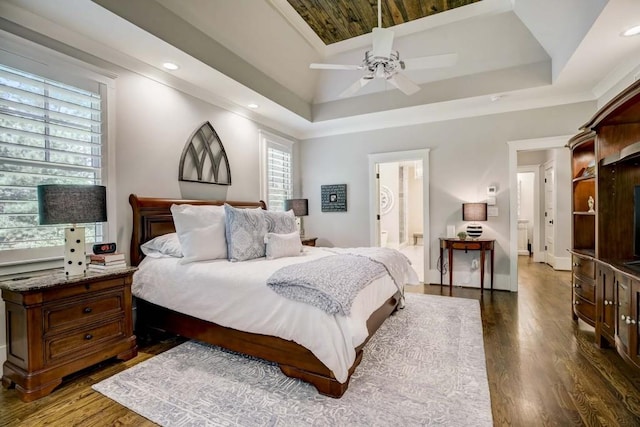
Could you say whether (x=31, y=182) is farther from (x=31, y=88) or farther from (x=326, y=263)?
(x=326, y=263)

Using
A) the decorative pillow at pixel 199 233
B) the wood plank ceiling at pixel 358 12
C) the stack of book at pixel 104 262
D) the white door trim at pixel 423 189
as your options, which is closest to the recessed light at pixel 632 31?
the wood plank ceiling at pixel 358 12

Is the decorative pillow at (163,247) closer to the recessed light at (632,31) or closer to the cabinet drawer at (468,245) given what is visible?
the cabinet drawer at (468,245)

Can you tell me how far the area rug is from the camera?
1.75 m

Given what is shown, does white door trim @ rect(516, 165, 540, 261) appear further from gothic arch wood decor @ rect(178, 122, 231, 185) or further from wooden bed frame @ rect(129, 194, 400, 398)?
gothic arch wood decor @ rect(178, 122, 231, 185)

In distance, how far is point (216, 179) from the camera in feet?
13.2

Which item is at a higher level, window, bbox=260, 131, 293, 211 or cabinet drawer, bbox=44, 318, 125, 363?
window, bbox=260, 131, 293, 211

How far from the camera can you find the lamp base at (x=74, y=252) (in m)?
2.25

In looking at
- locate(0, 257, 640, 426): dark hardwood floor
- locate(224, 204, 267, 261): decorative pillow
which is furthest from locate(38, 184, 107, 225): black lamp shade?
locate(0, 257, 640, 426): dark hardwood floor

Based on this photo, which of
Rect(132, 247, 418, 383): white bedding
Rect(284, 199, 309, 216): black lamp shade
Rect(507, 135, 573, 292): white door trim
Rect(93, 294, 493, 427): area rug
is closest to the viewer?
Rect(93, 294, 493, 427): area rug

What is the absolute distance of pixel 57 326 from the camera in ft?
6.82

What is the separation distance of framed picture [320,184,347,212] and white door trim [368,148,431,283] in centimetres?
51

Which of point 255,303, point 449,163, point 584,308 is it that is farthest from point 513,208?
point 255,303

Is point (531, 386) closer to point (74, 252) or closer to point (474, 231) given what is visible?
point (474, 231)

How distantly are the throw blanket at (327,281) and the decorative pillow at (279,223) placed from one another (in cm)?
94
